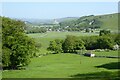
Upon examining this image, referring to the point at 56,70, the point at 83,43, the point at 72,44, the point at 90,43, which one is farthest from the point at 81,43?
the point at 56,70

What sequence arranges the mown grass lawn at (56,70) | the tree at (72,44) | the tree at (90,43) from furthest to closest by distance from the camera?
the tree at (90,43)
the tree at (72,44)
the mown grass lawn at (56,70)

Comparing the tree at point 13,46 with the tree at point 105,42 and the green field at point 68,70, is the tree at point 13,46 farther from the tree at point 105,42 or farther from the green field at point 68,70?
the tree at point 105,42

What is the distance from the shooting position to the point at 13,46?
54344 millimetres

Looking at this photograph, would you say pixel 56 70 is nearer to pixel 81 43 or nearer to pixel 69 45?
pixel 69 45

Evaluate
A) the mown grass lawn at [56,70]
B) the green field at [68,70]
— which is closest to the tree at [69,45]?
the green field at [68,70]

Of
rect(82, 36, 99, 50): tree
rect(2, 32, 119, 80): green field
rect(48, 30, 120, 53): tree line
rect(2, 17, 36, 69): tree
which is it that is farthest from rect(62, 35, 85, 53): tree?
rect(2, 17, 36, 69): tree

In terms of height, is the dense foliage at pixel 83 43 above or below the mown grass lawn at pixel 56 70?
above

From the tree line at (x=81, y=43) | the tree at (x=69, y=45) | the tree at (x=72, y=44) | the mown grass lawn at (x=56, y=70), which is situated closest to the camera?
the mown grass lawn at (x=56, y=70)

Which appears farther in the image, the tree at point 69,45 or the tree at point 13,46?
the tree at point 69,45

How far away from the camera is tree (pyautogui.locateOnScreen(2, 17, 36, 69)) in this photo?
5355 centimetres

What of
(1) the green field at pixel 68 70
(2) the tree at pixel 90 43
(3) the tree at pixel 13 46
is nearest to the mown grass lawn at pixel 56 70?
(1) the green field at pixel 68 70

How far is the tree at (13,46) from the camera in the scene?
176ft

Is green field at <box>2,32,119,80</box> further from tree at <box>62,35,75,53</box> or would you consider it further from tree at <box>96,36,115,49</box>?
tree at <box>96,36,115,49</box>

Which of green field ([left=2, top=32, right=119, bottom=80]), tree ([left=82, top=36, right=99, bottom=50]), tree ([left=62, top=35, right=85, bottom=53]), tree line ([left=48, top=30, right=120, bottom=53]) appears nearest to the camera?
green field ([left=2, top=32, right=119, bottom=80])
